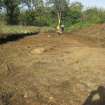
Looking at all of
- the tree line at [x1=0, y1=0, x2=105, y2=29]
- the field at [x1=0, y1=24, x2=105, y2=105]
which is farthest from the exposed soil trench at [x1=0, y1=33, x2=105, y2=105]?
the tree line at [x1=0, y1=0, x2=105, y2=29]

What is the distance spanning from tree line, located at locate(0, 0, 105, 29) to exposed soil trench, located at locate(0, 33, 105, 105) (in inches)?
713

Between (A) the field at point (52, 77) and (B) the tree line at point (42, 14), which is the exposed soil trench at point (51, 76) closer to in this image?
(A) the field at point (52, 77)

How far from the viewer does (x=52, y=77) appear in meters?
7.62

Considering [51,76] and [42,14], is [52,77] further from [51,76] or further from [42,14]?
[42,14]

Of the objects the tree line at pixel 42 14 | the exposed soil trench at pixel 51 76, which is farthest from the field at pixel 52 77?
the tree line at pixel 42 14

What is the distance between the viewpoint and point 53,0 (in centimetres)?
2730

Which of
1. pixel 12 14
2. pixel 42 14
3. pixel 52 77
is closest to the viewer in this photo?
pixel 52 77

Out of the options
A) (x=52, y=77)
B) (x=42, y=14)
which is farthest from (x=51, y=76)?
(x=42, y=14)

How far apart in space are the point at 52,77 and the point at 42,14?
2831 cm

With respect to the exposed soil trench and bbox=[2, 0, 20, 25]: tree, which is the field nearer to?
the exposed soil trench

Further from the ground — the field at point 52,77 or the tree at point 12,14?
the tree at point 12,14

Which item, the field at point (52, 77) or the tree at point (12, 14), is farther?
the tree at point (12, 14)

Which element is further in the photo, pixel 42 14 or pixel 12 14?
pixel 42 14

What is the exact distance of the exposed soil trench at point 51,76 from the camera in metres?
6.36
